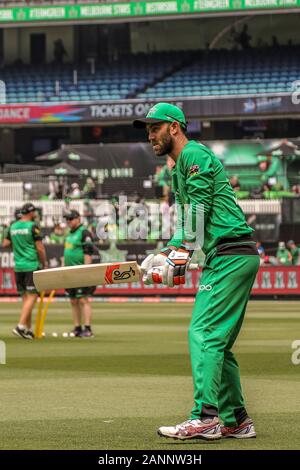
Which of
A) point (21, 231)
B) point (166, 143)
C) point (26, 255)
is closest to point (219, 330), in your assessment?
point (166, 143)

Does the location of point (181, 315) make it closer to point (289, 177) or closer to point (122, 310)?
point (122, 310)

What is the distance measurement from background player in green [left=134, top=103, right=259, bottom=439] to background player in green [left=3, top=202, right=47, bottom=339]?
448 inches

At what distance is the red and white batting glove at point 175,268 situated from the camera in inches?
312

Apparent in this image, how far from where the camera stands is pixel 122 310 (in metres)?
29.6

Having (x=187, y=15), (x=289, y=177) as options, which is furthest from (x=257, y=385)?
(x=187, y=15)

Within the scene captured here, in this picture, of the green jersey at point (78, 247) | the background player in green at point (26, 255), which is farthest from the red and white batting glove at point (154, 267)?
the green jersey at point (78, 247)

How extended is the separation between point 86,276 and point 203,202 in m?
1.17

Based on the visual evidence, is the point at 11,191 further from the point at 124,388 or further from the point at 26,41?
the point at 124,388

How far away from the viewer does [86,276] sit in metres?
8.63

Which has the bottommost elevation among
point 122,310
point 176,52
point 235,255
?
point 122,310

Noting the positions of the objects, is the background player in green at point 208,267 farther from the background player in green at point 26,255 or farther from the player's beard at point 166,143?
the background player in green at point 26,255

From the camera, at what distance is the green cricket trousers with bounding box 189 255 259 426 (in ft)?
26.2

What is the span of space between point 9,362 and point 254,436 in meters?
7.29

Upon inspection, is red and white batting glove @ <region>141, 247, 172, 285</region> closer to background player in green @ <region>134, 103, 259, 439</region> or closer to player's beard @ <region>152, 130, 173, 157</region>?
background player in green @ <region>134, 103, 259, 439</region>
